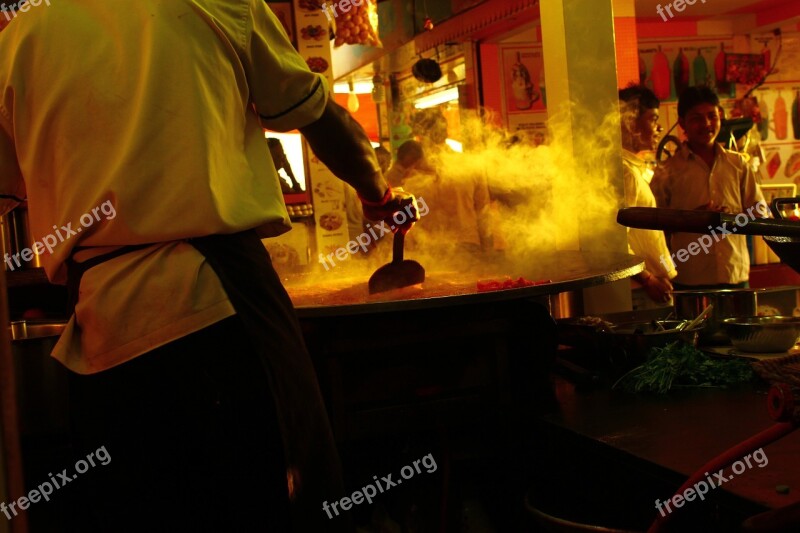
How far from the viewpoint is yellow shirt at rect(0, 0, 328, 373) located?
156 cm

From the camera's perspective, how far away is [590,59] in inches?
156

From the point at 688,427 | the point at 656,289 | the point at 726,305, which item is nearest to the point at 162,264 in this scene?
the point at 688,427

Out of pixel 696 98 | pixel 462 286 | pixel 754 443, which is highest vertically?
pixel 696 98

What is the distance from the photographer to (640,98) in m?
5.54

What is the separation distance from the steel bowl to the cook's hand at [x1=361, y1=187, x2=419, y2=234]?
4.14 feet

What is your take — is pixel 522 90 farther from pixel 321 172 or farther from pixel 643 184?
pixel 321 172

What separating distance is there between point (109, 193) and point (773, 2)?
37.2 feet

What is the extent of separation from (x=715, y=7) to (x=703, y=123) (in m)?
5.81

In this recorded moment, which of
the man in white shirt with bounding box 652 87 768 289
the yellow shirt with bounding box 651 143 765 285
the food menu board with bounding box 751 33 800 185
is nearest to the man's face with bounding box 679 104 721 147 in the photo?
the man in white shirt with bounding box 652 87 768 289

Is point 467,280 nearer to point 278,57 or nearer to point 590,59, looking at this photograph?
point 590,59

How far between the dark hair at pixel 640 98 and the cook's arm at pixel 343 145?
3.78 m

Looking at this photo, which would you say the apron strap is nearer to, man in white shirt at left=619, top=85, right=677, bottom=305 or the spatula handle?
the spatula handle

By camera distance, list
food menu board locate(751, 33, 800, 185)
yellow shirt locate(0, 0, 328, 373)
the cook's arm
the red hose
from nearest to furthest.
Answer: the red hose < yellow shirt locate(0, 0, 328, 373) < the cook's arm < food menu board locate(751, 33, 800, 185)

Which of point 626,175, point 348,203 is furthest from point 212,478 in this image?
point 348,203
